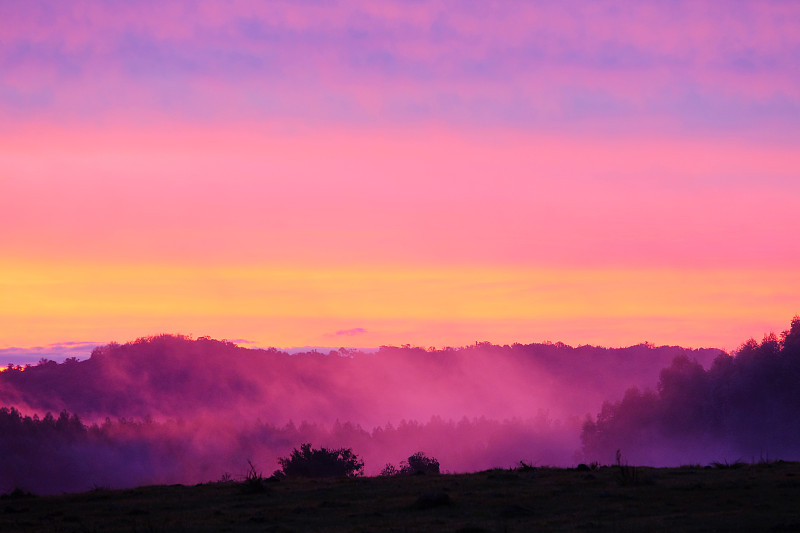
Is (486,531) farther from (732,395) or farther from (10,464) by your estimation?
(10,464)

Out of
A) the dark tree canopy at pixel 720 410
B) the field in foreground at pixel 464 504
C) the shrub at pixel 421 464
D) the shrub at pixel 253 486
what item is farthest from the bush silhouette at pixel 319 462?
the dark tree canopy at pixel 720 410

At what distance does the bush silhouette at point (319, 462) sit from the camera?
6506cm

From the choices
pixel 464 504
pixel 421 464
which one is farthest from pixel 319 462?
pixel 464 504

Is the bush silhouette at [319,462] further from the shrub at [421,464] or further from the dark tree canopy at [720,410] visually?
the dark tree canopy at [720,410]

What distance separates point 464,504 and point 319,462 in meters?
42.0

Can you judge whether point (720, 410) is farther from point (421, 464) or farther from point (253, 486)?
point (253, 486)

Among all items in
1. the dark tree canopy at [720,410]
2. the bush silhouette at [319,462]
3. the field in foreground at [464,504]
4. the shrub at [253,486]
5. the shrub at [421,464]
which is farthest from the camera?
the dark tree canopy at [720,410]

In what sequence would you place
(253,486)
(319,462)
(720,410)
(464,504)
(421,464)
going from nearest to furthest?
(464,504)
(253,486)
(319,462)
(421,464)
(720,410)

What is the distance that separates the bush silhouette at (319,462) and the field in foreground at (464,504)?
3116 cm

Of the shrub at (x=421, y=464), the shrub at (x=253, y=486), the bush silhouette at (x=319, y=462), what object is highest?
the shrub at (x=253, y=486)

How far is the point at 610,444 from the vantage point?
10850 cm

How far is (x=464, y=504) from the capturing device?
2627 centimetres

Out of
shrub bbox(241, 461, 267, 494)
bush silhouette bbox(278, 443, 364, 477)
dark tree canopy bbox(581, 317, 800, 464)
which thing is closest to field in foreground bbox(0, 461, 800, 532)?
shrub bbox(241, 461, 267, 494)

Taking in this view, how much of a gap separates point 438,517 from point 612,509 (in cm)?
497
